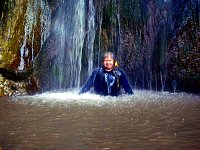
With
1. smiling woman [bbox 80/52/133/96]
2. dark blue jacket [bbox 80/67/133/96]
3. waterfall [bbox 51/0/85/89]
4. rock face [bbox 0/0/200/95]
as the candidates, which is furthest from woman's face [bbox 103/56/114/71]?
waterfall [bbox 51/0/85/89]

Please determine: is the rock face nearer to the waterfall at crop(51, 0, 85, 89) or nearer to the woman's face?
the waterfall at crop(51, 0, 85, 89)

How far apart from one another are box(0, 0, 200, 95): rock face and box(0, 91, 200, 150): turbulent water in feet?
11.2

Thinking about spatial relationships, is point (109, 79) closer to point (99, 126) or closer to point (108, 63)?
point (108, 63)

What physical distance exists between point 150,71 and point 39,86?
375cm

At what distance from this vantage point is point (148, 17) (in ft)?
33.5

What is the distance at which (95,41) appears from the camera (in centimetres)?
1084

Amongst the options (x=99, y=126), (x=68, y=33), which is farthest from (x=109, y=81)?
(x=99, y=126)

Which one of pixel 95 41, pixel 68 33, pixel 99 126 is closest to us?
pixel 99 126

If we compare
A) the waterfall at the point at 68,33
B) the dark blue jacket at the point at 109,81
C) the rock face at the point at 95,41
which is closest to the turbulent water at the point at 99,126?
the dark blue jacket at the point at 109,81

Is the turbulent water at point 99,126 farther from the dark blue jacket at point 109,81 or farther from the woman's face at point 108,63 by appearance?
the woman's face at point 108,63

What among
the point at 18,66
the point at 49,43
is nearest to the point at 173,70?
the point at 49,43

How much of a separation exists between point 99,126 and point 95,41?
269 inches

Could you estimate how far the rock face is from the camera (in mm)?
9297

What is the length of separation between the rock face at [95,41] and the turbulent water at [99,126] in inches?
134
